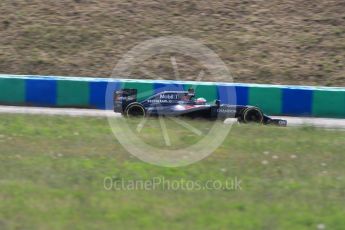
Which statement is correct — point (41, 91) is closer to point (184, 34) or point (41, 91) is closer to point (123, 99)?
point (123, 99)

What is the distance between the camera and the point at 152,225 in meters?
5.98

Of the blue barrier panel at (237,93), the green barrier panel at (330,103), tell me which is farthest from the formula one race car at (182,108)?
the green barrier panel at (330,103)

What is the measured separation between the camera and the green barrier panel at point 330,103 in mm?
15723

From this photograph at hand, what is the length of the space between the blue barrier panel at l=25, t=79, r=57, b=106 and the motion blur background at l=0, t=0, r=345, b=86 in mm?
2017

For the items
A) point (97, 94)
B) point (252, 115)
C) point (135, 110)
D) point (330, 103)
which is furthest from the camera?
point (97, 94)

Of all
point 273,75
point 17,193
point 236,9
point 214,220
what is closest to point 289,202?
point 214,220

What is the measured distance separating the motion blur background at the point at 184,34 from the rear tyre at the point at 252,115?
14.2 feet

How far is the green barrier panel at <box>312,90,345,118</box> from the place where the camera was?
15723 mm

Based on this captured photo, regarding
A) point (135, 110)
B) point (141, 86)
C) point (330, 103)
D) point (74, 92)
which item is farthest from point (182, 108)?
point (330, 103)

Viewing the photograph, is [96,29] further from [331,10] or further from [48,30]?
[331,10]

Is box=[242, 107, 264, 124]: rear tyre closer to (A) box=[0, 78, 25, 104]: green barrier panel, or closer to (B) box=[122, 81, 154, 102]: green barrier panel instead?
(B) box=[122, 81, 154, 102]: green barrier panel

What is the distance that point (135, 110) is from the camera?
13.7 metres

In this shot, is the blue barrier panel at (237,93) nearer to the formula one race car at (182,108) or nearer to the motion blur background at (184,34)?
the formula one race car at (182,108)

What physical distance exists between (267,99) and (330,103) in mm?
1338
